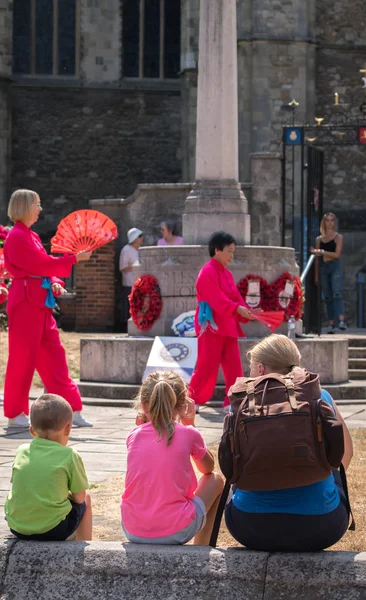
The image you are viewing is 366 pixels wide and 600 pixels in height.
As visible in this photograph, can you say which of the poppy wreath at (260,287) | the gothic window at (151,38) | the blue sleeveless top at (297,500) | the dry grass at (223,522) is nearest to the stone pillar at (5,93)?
the gothic window at (151,38)

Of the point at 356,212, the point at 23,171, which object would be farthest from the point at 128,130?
the point at 356,212

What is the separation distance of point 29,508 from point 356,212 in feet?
75.9

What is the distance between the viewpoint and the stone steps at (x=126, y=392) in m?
13.2

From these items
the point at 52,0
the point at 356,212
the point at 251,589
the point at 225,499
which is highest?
the point at 52,0

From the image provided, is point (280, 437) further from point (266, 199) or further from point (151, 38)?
point (151, 38)

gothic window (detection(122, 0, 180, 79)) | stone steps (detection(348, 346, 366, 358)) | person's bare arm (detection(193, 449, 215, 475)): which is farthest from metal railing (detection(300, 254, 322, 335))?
gothic window (detection(122, 0, 180, 79))

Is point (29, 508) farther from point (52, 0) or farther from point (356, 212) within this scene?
point (52, 0)

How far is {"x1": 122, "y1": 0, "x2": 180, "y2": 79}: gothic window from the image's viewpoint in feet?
108

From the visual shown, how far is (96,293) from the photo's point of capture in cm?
2169

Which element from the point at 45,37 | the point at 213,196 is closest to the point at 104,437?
the point at 213,196

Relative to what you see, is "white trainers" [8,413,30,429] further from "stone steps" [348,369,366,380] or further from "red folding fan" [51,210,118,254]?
"stone steps" [348,369,366,380]

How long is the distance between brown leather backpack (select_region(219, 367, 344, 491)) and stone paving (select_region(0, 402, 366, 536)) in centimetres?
182

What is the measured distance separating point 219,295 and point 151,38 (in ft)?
73.6

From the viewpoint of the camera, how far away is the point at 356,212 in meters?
28.1
